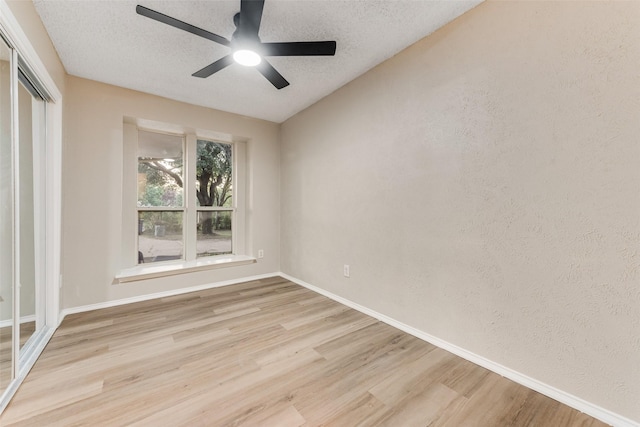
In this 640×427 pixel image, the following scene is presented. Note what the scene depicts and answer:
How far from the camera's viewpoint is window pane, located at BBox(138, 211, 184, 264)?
10.6 ft

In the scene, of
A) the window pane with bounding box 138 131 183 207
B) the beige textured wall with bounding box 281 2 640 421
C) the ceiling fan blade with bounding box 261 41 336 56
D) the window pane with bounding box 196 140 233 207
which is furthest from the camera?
the window pane with bounding box 196 140 233 207

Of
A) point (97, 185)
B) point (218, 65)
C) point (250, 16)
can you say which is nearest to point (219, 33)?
point (218, 65)

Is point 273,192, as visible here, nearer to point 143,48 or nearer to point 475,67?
point 143,48

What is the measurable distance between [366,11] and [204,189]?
2915 millimetres

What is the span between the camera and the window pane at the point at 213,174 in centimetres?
362

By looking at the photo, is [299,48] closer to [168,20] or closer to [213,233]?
[168,20]

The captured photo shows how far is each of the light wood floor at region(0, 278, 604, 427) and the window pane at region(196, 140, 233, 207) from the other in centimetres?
177

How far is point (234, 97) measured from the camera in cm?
301

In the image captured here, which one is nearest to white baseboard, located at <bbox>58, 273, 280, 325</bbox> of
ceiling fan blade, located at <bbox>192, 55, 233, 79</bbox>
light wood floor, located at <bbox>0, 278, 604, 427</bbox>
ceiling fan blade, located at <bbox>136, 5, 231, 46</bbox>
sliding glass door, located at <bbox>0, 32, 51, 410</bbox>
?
light wood floor, located at <bbox>0, 278, 604, 427</bbox>

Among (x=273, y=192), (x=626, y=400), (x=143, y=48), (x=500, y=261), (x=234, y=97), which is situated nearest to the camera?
(x=626, y=400)

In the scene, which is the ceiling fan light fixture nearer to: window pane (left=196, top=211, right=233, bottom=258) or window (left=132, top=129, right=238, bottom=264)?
window (left=132, top=129, right=238, bottom=264)

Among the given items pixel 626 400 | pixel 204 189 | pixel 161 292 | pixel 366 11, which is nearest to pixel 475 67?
pixel 366 11

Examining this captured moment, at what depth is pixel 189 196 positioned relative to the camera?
11.3ft

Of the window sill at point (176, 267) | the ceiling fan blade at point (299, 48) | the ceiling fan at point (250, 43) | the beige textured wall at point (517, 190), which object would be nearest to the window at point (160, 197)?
the window sill at point (176, 267)
